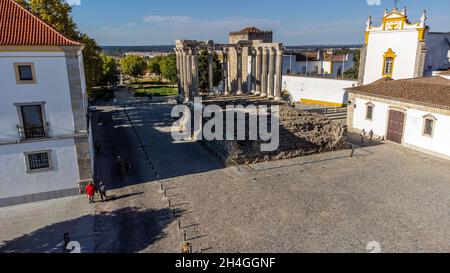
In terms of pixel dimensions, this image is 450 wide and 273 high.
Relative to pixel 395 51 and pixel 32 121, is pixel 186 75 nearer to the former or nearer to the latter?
pixel 32 121

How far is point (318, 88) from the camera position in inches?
1854

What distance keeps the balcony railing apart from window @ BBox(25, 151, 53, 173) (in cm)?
85

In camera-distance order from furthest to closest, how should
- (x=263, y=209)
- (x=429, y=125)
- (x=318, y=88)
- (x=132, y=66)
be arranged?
(x=132, y=66) → (x=318, y=88) → (x=429, y=125) → (x=263, y=209)

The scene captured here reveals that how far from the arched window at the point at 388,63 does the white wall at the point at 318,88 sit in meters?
8.65

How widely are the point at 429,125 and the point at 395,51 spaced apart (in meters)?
11.7

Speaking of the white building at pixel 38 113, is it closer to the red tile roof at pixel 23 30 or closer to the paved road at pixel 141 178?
the red tile roof at pixel 23 30

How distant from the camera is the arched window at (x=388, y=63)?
109 feet

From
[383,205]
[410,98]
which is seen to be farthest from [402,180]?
[410,98]

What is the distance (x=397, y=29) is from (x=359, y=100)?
885cm

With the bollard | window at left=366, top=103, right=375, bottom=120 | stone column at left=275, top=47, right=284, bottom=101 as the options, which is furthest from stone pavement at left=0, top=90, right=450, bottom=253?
stone column at left=275, top=47, right=284, bottom=101

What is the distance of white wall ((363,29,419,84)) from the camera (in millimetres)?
31344

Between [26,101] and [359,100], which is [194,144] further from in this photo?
[359,100]

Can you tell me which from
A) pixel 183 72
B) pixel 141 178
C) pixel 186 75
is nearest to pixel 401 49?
pixel 186 75

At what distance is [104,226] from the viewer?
48.5 feet
